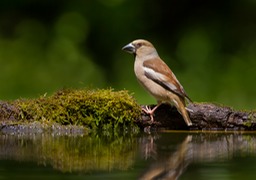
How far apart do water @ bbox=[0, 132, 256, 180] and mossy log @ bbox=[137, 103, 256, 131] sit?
84 millimetres

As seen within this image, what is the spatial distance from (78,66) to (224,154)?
16.8ft

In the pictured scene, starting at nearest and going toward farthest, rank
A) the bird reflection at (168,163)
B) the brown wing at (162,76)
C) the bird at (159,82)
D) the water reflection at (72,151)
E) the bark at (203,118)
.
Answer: the bird reflection at (168,163) → the water reflection at (72,151) → the bark at (203,118) → the bird at (159,82) → the brown wing at (162,76)

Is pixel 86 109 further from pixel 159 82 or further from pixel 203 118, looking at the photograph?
pixel 203 118

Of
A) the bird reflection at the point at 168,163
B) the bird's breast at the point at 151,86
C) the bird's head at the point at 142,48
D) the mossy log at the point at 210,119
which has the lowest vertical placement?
the bird reflection at the point at 168,163

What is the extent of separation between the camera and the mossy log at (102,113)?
7.95 metres

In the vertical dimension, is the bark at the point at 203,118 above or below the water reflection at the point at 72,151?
above

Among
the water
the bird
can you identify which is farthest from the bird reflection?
the bird

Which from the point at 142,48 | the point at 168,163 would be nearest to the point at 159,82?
the point at 142,48

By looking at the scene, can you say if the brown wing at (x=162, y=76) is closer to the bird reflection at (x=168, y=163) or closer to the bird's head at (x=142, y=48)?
the bird's head at (x=142, y=48)

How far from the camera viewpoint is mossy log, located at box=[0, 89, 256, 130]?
7.95m

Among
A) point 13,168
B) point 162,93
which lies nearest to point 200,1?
point 162,93

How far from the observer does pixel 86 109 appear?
802 cm

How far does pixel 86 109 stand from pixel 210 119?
102cm

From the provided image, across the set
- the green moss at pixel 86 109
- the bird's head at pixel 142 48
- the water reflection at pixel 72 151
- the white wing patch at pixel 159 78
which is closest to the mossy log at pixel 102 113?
the green moss at pixel 86 109
